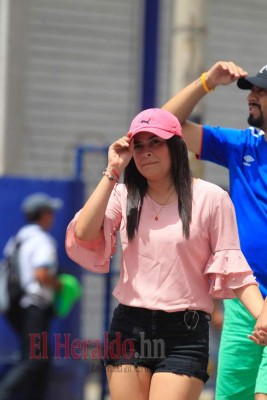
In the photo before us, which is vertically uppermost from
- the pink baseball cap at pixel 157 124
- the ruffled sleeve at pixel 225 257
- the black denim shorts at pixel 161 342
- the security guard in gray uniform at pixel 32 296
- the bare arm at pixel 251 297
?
Answer: the pink baseball cap at pixel 157 124

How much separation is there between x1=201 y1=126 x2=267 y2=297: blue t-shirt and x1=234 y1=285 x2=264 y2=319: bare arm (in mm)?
389

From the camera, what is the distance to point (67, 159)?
43.0 ft

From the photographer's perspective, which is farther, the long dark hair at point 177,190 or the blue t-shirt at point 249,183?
the blue t-shirt at point 249,183

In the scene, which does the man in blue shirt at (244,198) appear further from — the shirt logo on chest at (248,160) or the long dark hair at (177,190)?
the long dark hair at (177,190)

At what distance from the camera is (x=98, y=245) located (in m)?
4.91

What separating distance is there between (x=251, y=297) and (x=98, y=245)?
71cm

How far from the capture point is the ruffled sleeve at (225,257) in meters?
A: 4.82

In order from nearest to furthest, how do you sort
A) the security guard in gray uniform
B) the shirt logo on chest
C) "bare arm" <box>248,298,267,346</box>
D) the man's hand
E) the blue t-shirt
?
"bare arm" <box>248,298,267,346</box> → the blue t-shirt → the shirt logo on chest → the man's hand → the security guard in gray uniform

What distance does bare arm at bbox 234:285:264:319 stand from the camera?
483cm

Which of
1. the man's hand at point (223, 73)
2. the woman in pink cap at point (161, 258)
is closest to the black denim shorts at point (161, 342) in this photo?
the woman in pink cap at point (161, 258)

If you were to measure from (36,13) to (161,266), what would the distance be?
8595mm

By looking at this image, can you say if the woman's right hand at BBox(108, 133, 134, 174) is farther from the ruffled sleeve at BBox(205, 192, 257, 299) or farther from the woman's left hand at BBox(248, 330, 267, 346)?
the woman's left hand at BBox(248, 330, 267, 346)

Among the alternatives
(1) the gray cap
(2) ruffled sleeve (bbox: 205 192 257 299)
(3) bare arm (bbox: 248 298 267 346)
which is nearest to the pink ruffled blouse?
(2) ruffled sleeve (bbox: 205 192 257 299)

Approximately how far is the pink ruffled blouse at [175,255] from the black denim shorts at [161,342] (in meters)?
0.05
